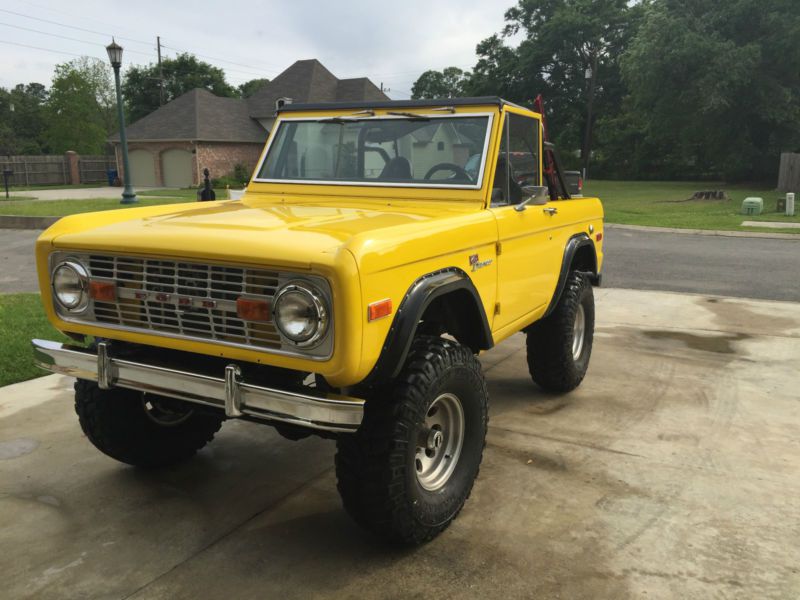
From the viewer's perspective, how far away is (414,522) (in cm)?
310

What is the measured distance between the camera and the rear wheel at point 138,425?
3736 mm

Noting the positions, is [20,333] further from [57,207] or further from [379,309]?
[57,207]

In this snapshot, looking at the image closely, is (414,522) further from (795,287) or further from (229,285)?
(795,287)

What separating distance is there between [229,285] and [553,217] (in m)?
2.57

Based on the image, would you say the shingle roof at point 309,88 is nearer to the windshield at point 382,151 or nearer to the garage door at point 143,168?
the garage door at point 143,168

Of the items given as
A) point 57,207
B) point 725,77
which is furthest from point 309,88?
point 725,77

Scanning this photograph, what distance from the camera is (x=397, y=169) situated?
427 centimetres

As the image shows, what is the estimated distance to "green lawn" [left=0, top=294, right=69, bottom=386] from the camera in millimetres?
5648

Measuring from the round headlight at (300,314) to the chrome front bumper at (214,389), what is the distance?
23cm

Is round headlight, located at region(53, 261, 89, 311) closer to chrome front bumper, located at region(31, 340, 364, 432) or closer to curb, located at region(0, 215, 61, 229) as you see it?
chrome front bumper, located at region(31, 340, 364, 432)

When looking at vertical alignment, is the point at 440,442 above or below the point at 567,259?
below

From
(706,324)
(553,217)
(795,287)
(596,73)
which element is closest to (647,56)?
(596,73)

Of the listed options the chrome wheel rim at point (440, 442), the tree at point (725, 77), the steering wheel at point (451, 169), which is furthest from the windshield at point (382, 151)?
the tree at point (725, 77)

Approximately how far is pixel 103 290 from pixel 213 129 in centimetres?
3554
